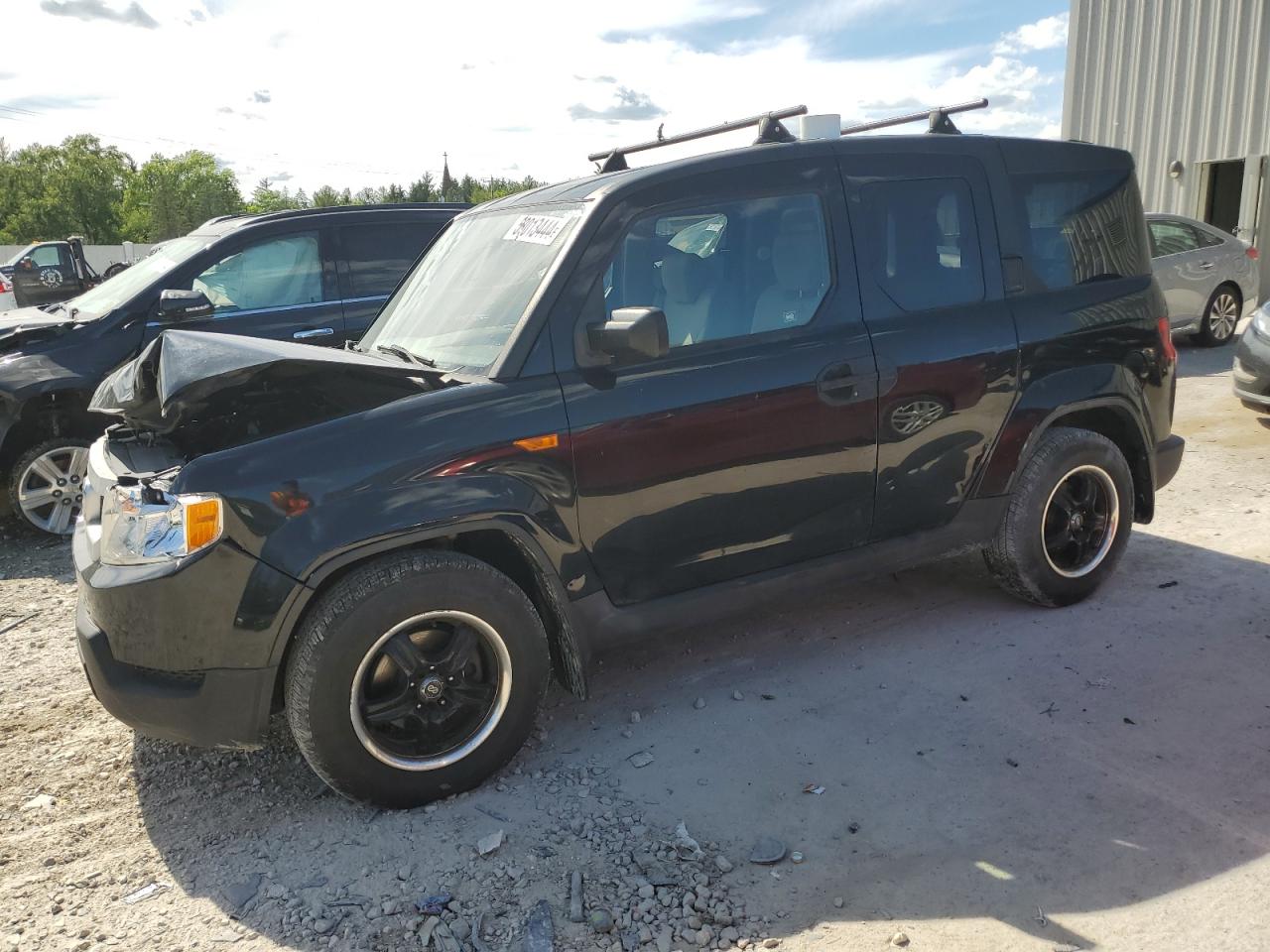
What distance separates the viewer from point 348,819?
314cm

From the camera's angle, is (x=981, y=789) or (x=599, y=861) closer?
(x=599, y=861)

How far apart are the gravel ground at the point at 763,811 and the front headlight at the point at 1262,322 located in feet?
13.7

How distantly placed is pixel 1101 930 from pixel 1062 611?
2.18 metres

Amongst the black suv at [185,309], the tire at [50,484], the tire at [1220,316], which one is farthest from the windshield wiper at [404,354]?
the tire at [1220,316]

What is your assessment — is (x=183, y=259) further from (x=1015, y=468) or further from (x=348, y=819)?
(x=1015, y=468)

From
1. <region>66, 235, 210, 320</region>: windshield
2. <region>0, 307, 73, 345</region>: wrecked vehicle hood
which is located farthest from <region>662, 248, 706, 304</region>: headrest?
<region>0, 307, 73, 345</region>: wrecked vehicle hood

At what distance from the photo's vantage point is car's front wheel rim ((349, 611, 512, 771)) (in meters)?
3.05

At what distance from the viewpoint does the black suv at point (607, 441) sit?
2.93 meters

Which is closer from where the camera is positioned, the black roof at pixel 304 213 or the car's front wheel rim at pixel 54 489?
the car's front wheel rim at pixel 54 489

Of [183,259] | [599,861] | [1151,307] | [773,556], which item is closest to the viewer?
[599,861]

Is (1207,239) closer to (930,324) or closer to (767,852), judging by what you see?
(930,324)

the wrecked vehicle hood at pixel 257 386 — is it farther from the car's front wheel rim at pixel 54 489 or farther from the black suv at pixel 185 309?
the car's front wheel rim at pixel 54 489

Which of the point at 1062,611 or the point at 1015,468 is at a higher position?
the point at 1015,468

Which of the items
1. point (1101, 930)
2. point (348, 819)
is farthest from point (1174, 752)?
point (348, 819)
